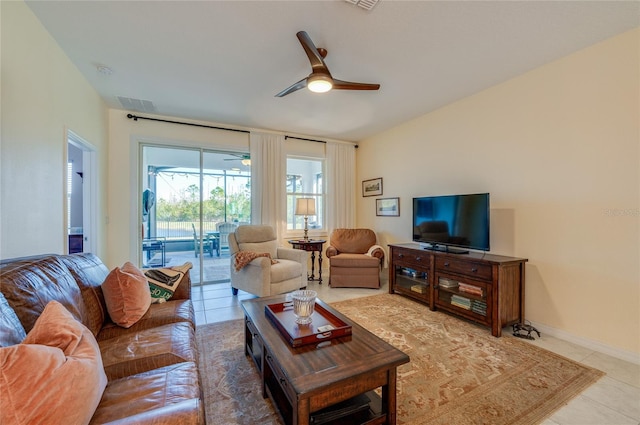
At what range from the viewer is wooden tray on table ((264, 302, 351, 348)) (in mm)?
1510

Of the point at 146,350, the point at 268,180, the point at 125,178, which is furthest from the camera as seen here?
the point at 268,180

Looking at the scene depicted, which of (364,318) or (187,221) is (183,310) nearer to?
(364,318)

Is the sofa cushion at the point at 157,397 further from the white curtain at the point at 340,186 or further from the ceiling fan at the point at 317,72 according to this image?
the white curtain at the point at 340,186

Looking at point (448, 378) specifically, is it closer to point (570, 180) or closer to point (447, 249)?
point (447, 249)

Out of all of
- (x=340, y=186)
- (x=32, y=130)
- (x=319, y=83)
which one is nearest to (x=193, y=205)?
(x=32, y=130)

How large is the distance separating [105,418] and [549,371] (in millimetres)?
2696

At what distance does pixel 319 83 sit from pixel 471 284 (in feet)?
8.17

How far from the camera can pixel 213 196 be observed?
4523 millimetres

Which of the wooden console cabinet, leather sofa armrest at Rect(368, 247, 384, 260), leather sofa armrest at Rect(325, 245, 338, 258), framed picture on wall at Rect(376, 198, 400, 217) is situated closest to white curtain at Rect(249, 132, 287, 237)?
leather sofa armrest at Rect(325, 245, 338, 258)

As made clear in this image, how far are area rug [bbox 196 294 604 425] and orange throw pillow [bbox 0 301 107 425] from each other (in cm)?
84

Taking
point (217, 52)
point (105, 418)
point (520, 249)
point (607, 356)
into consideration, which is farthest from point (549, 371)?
point (217, 52)

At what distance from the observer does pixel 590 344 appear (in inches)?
91.8

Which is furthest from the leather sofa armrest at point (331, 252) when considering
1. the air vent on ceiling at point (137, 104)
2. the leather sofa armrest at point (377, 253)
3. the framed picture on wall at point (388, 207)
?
the air vent on ceiling at point (137, 104)

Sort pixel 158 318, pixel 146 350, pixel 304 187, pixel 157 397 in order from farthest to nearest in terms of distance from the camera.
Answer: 1. pixel 304 187
2. pixel 158 318
3. pixel 146 350
4. pixel 157 397
